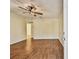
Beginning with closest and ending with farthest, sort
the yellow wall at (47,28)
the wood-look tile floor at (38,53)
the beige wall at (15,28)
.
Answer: the wood-look tile floor at (38,53) < the beige wall at (15,28) < the yellow wall at (47,28)

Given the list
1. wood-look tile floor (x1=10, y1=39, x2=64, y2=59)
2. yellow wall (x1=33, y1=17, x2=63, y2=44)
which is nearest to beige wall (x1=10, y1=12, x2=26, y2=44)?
wood-look tile floor (x1=10, y1=39, x2=64, y2=59)

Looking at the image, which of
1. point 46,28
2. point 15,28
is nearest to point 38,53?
point 15,28

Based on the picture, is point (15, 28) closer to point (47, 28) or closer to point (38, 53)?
point (38, 53)

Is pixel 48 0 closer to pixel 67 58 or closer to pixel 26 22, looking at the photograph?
pixel 67 58

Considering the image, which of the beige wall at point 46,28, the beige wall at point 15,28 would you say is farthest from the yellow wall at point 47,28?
the beige wall at point 15,28

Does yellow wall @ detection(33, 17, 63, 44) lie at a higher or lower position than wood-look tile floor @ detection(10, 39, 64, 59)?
higher

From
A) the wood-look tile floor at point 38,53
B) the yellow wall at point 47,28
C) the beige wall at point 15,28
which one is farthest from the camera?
the yellow wall at point 47,28

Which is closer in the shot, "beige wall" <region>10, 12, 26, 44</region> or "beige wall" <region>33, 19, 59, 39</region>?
"beige wall" <region>10, 12, 26, 44</region>

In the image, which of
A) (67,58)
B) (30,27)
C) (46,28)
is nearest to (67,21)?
(67,58)

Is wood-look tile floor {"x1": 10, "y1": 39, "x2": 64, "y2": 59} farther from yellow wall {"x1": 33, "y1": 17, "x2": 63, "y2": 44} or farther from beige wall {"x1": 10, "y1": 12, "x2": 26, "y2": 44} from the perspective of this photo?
yellow wall {"x1": 33, "y1": 17, "x2": 63, "y2": 44}

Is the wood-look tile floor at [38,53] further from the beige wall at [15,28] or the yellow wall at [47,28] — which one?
the yellow wall at [47,28]
